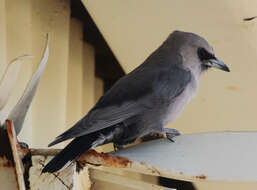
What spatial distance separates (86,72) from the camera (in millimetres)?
2219

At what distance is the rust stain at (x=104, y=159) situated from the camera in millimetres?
1048

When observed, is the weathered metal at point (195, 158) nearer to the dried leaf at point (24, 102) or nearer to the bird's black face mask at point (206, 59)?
the dried leaf at point (24, 102)

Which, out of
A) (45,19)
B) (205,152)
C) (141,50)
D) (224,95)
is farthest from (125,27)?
(205,152)

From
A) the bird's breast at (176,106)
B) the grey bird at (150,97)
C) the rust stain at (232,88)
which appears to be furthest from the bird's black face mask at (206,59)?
the rust stain at (232,88)

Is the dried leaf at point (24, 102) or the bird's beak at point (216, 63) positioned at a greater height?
the bird's beak at point (216, 63)

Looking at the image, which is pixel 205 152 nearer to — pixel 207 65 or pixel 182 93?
pixel 182 93

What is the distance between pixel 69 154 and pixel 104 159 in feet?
0.23

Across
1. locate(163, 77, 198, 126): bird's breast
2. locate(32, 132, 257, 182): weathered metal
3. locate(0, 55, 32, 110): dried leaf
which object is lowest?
locate(32, 132, 257, 182): weathered metal

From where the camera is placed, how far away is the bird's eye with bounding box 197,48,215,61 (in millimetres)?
1507

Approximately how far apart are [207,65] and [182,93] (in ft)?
0.47

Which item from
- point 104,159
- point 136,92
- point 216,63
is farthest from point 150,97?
point 104,159

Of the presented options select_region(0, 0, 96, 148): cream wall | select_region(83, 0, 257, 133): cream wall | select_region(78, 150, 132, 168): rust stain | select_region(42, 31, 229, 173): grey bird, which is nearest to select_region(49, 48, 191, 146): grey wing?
select_region(42, 31, 229, 173): grey bird

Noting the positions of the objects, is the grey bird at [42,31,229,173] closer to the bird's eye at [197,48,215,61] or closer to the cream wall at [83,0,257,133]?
the bird's eye at [197,48,215,61]

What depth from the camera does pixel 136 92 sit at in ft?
4.50
